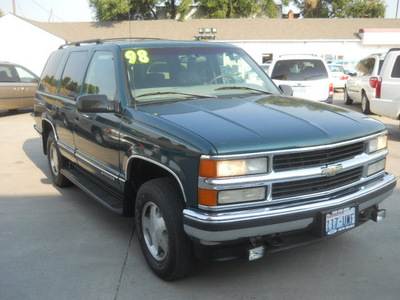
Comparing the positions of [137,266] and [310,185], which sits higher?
[310,185]

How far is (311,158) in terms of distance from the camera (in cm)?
323

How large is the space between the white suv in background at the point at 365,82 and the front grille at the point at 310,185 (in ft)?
30.0

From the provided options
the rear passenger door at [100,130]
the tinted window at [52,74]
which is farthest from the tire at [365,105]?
the rear passenger door at [100,130]

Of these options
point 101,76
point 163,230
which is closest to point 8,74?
point 101,76

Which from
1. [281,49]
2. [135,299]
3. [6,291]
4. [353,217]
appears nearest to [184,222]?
[135,299]

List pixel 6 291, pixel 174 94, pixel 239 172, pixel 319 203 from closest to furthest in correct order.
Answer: pixel 239 172 < pixel 319 203 < pixel 6 291 < pixel 174 94

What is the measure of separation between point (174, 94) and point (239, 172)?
1.44 m

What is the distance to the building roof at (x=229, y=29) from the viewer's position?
Result: 133ft

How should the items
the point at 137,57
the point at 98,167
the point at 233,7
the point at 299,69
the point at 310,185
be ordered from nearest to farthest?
the point at 310,185 < the point at 137,57 < the point at 98,167 < the point at 299,69 < the point at 233,7

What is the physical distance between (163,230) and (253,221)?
33.8 inches

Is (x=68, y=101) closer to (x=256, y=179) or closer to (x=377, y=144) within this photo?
(x=256, y=179)

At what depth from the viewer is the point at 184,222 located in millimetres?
3119

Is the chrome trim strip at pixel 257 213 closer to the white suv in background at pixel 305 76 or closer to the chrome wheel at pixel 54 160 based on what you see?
the chrome wheel at pixel 54 160

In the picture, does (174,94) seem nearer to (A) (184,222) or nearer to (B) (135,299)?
(A) (184,222)
